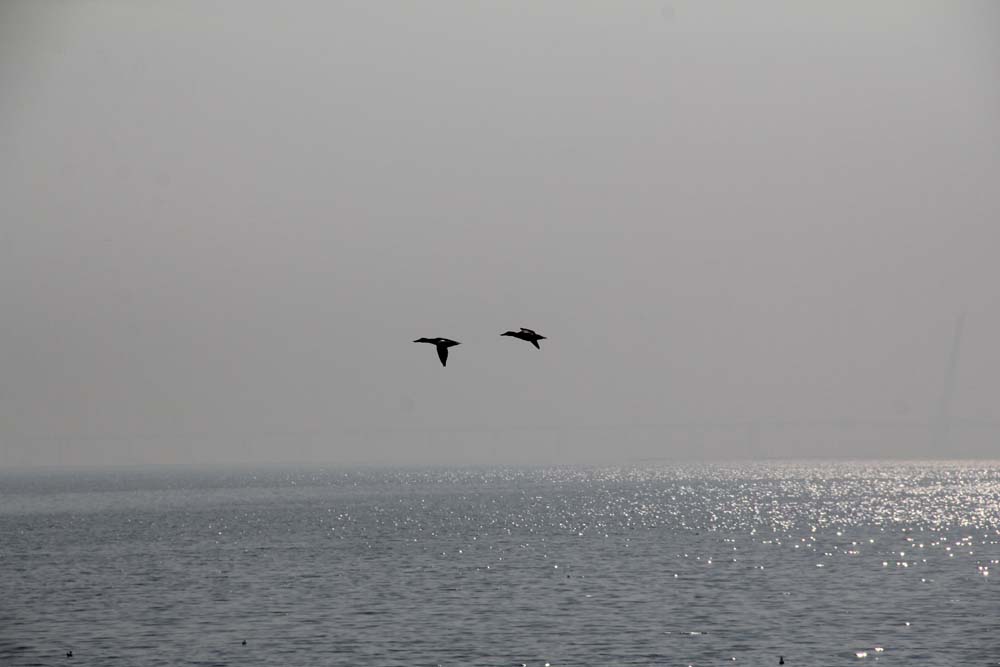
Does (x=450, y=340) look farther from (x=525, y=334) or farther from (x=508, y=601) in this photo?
(x=508, y=601)

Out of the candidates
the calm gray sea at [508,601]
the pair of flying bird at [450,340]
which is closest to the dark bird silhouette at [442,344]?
the pair of flying bird at [450,340]

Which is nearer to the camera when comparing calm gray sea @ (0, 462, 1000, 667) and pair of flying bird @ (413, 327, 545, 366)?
pair of flying bird @ (413, 327, 545, 366)

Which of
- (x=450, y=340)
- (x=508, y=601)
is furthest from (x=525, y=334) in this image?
(x=508, y=601)

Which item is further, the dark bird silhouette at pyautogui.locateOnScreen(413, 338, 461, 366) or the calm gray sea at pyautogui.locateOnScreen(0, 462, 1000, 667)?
the calm gray sea at pyautogui.locateOnScreen(0, 462, 1000, 667)

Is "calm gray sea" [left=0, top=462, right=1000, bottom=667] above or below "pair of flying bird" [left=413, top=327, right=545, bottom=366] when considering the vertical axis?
below

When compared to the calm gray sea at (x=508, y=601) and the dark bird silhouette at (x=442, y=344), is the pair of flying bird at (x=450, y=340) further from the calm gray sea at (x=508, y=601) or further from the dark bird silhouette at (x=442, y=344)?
the calm gray sea at (x=508, y=601)

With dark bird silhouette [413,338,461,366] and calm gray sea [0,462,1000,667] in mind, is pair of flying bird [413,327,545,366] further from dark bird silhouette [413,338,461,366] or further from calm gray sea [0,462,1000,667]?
calm gray sea [0,462,1000,667]

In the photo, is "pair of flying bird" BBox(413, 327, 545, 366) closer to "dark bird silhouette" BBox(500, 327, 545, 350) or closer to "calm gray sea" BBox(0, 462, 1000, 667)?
"dark bird silhouette" BBox(500, 327, 545, 350)

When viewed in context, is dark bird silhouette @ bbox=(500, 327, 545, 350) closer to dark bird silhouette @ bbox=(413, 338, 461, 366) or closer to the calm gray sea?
dark bird silhouette @ bbox=(413, 338, 461, 366)

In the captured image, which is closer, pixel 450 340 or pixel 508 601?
pixel 450 340

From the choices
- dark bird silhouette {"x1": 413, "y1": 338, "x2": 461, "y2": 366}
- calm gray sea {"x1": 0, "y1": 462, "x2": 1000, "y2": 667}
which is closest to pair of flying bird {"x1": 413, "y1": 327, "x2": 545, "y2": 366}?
dark bird silhouette {"x1": 413, "y1": 338, "x2": 461, "y2": 366}

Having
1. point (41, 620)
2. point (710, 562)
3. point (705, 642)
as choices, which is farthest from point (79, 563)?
point (705, 642)

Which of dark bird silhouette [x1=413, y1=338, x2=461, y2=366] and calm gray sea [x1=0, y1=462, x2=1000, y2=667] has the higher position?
dark bird silhouette [x1=413, y1=338, x2=461, y2=366]

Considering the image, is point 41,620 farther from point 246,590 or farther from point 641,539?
point 641,539
